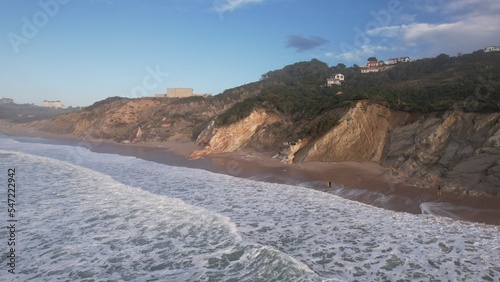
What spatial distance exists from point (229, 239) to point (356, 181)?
344 inches

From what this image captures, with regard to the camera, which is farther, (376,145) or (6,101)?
(6,101)

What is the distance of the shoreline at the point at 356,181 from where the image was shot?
10.7m

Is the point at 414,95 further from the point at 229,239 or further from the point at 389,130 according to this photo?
the point at 229,239

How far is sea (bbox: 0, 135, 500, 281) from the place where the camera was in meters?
6.40

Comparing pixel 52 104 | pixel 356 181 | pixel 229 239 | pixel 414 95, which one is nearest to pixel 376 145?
pixel 356 181

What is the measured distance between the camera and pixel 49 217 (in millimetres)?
9664

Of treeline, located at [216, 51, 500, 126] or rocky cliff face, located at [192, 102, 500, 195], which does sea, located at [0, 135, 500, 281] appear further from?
treeline, located at [216, 51, 500, 126]

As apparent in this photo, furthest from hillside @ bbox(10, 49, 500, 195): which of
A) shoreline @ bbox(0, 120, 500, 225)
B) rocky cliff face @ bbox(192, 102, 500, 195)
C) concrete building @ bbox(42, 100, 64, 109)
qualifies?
concrete building @ bbox(42, 100, 64, 109)

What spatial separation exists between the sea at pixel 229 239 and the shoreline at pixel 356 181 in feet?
3.14

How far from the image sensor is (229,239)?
8047 mm

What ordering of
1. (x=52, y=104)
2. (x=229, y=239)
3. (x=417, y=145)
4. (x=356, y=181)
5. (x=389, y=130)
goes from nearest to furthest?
1. (x=229, y=239)
2. (x=356, y=181)
3. (x=417, y=145)
4. (x=389, y=130)
5. (x=52, y=104)

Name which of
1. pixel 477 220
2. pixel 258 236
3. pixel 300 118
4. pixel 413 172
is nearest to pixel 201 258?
pixel 258 236

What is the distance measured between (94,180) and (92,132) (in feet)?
109

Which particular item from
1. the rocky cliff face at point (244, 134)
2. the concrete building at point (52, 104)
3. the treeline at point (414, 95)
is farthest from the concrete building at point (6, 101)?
the treeline at point (414, 95)
